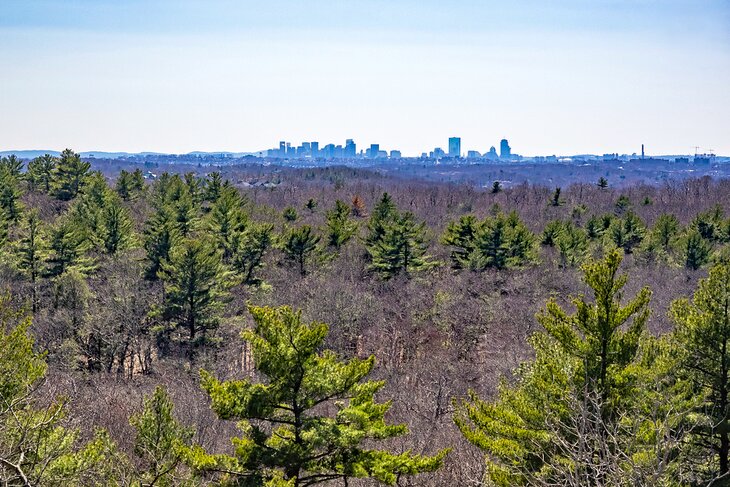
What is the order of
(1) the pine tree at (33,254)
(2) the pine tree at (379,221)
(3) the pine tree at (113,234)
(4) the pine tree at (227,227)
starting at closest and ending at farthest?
(1) the pine tree at (33,254)
(3) the pine tree at (113,234)
(4) the pine tree at (227,227)
(2) the pine tree at (379,221)

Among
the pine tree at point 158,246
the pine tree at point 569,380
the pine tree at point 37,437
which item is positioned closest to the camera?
the pine tree at point 37,437

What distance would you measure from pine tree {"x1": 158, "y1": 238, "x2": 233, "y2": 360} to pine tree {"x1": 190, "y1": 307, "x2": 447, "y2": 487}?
17.4 metres

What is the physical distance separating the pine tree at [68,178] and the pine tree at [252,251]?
20.1 meters

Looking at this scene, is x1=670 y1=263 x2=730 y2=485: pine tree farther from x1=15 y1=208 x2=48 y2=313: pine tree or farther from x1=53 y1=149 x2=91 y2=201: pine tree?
x1=53 y1=149 x2=91 y2=201: pine tree

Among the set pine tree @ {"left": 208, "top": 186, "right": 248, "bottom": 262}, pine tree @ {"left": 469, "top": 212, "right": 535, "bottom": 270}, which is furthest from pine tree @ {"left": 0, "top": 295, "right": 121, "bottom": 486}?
pine tree @ {"left": 469, "top": 212, "right": 535, "bottom": 270}

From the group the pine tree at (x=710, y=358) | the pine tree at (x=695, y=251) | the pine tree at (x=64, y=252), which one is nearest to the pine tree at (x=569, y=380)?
the pine tree at (x=710, y=358)

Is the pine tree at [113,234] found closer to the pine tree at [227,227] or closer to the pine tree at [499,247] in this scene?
the pine tree at [227,227]

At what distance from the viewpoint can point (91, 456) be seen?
31.3 ft

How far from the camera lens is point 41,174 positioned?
52406 mm

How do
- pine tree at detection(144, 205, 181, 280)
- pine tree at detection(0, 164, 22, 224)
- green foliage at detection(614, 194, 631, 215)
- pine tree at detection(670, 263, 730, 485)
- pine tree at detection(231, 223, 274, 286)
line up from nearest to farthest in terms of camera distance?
pine tree at detection(670, 263, 730, 485) → pine tree at detection(144, 205, 181, 280) → pine tree at detection(231, 223, 274, 286) → pine tree at detection(0, 164, 22, 224) → green foliage at detection(614, 194, 631, 215)

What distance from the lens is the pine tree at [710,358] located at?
1017cm

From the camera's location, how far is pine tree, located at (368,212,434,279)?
35.5 m

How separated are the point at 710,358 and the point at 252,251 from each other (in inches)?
1096

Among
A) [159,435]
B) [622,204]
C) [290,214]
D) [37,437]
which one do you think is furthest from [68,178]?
[622,204]
